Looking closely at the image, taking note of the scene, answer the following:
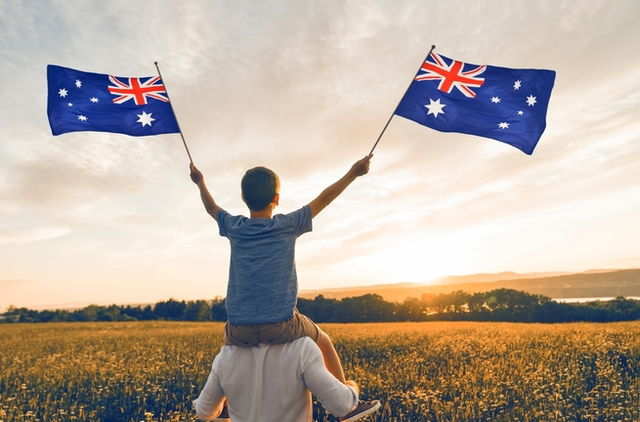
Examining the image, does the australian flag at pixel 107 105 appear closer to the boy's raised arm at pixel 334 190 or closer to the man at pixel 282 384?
the boy's raised arm at pixel 334 190

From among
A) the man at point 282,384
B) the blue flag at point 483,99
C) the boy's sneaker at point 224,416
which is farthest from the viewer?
the blue flag at point 483,99

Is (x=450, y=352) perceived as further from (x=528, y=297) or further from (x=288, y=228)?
(x=528, y=297)

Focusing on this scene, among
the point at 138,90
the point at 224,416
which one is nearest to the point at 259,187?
the point at 224,416

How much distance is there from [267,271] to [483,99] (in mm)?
3825

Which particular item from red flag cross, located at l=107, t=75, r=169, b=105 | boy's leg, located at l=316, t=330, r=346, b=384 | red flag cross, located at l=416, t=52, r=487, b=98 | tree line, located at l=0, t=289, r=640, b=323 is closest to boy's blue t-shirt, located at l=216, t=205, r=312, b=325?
boy's leg, located at l=316, t=330, r=346, b=384

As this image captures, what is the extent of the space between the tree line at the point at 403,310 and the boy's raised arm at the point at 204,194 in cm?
5451

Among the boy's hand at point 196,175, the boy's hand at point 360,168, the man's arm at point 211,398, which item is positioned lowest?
the man's arm at point 211,398

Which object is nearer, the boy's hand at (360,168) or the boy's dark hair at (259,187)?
the boy's dark hair at (259,187)

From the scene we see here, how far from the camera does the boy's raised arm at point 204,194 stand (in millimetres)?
4011

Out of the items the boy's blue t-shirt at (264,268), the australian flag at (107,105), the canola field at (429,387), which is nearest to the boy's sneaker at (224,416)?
the boy's blue t-shirt at (264,268)

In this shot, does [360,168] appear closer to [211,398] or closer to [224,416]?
[211,398]

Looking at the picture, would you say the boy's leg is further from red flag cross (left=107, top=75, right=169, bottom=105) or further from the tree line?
the tree line

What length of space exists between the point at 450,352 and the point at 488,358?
1468mm

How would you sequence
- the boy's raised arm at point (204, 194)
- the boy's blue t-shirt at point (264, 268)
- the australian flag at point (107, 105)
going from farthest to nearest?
the australian flag at point (107, 105) → the boy's raised arm at point (204, 194) → the boy's blue t-shirt at point (264, 268)
